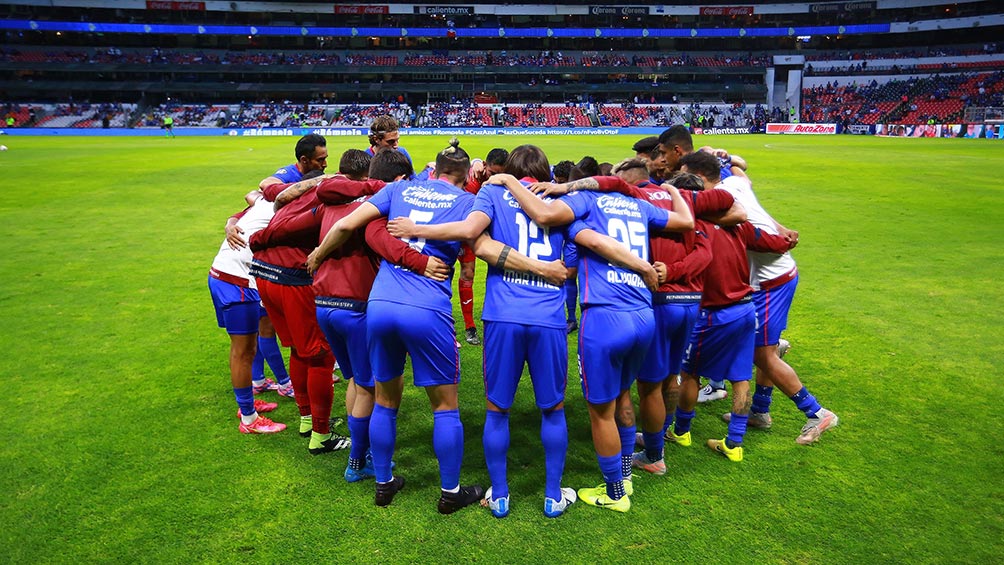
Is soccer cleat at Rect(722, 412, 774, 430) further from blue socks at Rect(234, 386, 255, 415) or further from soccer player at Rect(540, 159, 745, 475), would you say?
blue socks at Rect(234, 386, 255, 415)

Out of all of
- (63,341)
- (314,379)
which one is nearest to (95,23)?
(63,341)

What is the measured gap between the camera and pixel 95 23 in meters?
70.6

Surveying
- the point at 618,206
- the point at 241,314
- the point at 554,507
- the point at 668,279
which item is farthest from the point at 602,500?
the point at 241,314

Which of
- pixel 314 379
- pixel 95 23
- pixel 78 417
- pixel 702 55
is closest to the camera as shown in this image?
pixel 314 379

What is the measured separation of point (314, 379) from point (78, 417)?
267 centimetres

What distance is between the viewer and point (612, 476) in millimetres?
4383

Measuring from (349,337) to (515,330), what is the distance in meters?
1.34

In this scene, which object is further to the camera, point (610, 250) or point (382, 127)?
point (382, 127)

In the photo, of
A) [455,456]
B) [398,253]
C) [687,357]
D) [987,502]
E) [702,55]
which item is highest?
[702,55]

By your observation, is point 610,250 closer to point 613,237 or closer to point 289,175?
point 613,237

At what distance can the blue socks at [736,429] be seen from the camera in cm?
513

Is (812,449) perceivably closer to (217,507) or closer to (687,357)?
(687,357)

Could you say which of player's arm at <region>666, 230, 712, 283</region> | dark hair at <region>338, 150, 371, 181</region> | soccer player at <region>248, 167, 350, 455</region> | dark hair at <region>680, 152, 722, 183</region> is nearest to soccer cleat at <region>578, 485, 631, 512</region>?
player's arm at <region>666, 230, 712, 283</region>

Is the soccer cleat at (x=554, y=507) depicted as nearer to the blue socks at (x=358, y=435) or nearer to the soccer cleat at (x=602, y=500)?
the soccer cleat at (x=602, y=500)
